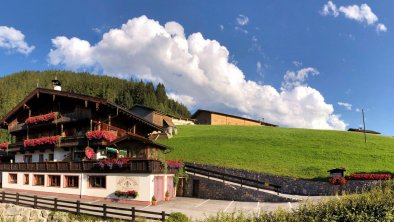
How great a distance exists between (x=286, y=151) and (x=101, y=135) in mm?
27371

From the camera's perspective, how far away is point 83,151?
122 feet

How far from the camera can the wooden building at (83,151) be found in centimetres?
3059

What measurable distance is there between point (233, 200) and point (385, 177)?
14.5 metres

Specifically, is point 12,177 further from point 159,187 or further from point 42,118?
point 159,187

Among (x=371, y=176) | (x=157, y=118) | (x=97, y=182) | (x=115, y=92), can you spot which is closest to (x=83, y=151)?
(x=97, y=182)

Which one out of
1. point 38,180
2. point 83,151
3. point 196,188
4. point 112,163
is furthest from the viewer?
point 38,180

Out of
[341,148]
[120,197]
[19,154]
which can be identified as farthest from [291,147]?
[19,154]

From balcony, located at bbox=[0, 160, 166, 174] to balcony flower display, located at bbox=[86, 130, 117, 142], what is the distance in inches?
106

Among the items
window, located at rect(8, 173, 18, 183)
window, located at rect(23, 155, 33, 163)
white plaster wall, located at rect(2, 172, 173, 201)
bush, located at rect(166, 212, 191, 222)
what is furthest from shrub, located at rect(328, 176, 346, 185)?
window, located at rect(8, 173, 18, 183)

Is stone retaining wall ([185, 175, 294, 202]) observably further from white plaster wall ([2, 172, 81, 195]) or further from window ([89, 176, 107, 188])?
white plaster wall ([2, 172, 81, 195])

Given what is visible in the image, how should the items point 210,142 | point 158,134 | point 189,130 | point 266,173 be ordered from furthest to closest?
point 189,130, point 158,134, point 210,142, point 266,173

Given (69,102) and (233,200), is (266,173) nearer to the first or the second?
(233,200)

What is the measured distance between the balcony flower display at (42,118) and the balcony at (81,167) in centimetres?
503

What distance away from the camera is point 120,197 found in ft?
100
